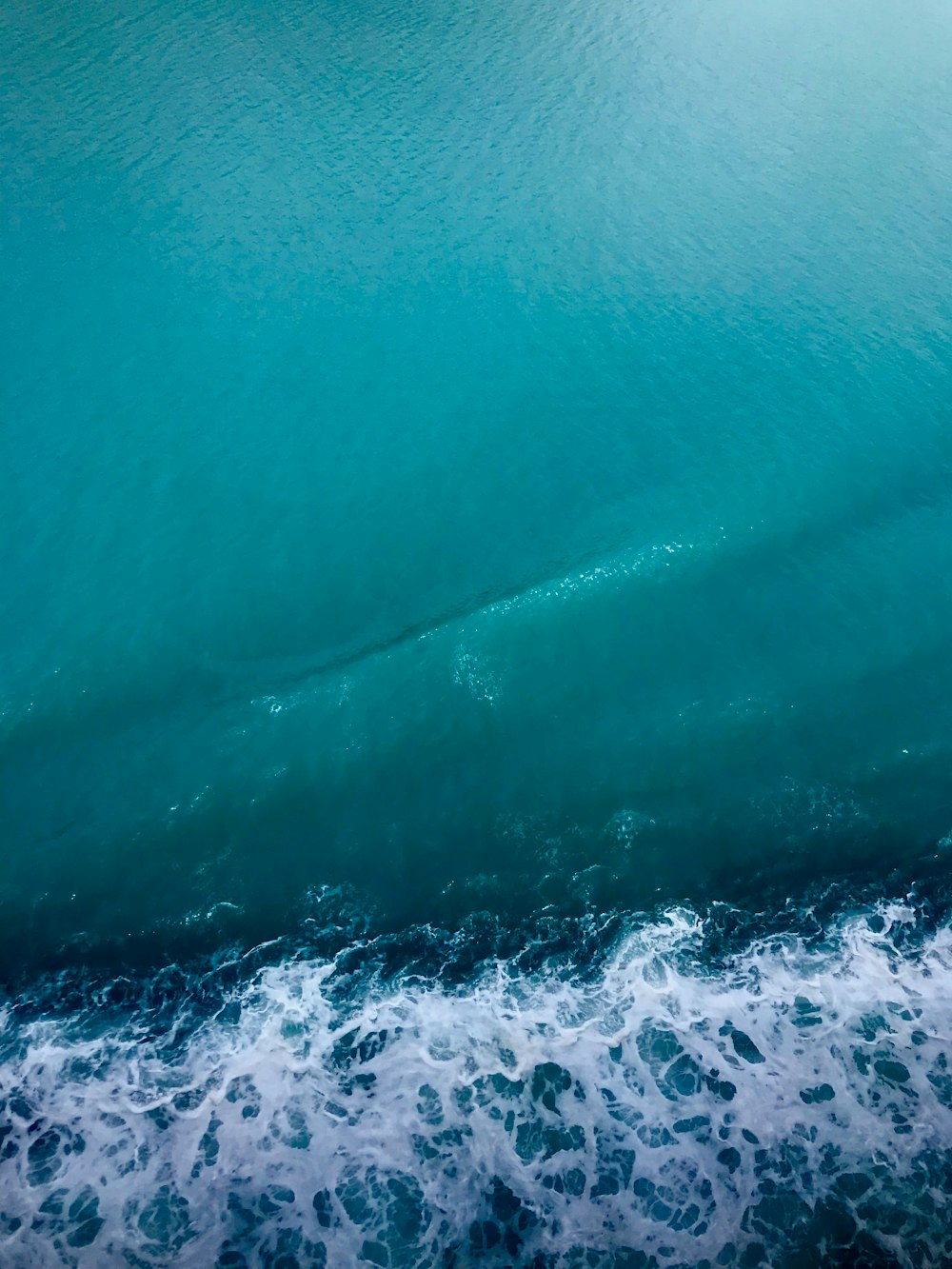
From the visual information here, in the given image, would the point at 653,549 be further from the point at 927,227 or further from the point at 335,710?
the point at 927,227

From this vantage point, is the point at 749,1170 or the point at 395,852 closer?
the point at 749,1170

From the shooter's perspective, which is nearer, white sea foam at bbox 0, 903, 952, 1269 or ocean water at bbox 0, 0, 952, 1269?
white sea foam at bbox 0, 903, 952, 1269

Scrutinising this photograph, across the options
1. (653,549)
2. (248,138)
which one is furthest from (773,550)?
(248,138)

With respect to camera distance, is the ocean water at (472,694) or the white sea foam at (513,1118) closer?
the white sea foam at (513,1118)

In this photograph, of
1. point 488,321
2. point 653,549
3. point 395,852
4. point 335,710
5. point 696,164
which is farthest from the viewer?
point 696,164
